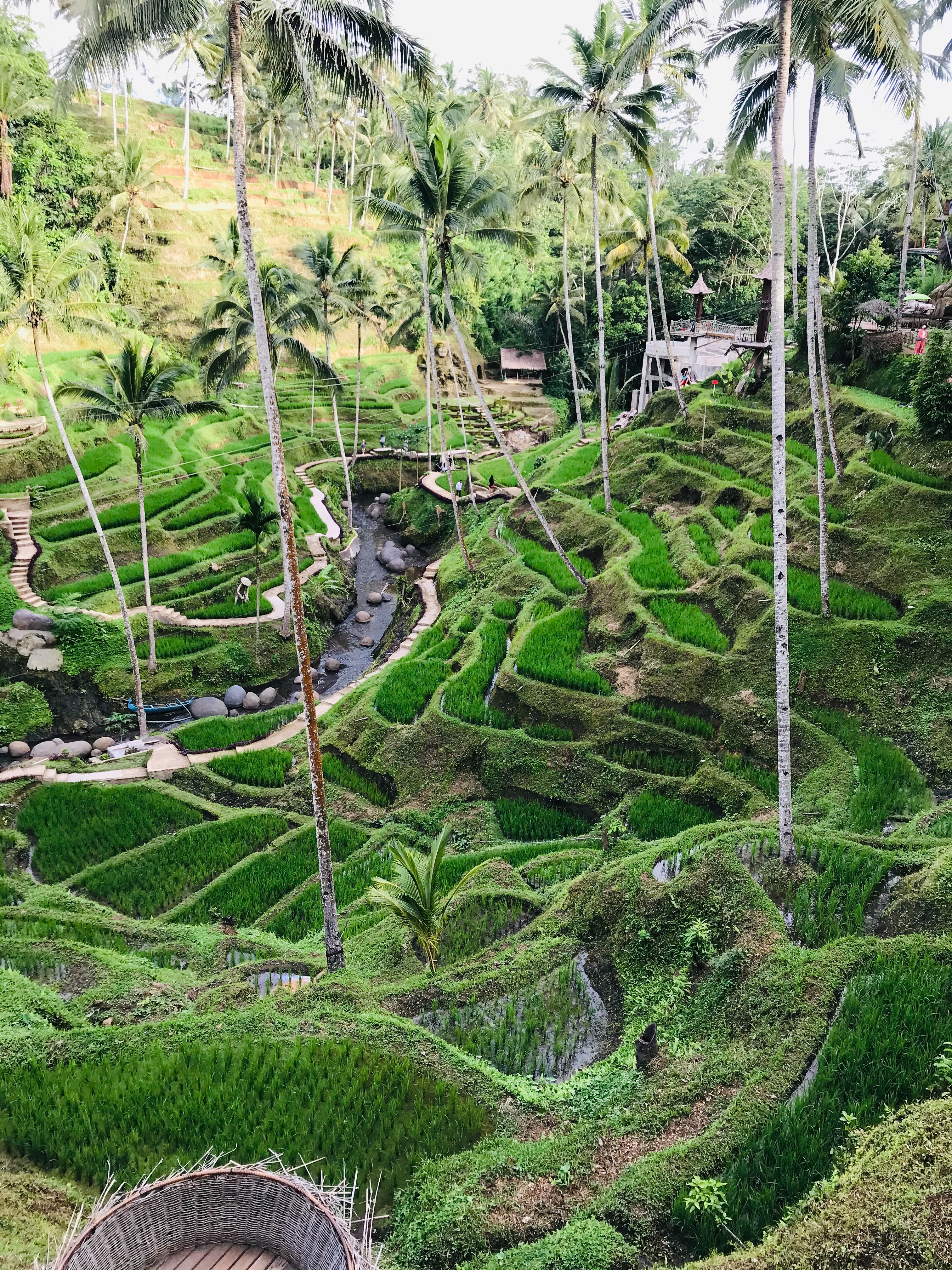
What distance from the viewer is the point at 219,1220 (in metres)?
5.61

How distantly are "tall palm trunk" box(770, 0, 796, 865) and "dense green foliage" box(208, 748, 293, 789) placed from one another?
8483 millimetres

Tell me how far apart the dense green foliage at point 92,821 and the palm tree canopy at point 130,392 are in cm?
777

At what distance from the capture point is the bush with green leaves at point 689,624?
1421 centimetres

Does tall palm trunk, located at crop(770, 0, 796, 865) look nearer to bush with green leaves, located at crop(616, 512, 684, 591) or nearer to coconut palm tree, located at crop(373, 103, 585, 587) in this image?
bush with green leaves, located at crop(616, 512, 684, 591)

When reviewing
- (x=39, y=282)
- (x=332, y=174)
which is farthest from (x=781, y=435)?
(x=332, y=174)

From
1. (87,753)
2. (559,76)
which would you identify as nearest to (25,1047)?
(87,753)

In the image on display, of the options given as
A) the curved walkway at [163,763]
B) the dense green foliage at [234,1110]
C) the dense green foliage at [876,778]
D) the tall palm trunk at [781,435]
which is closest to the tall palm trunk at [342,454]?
the curved walkway at [163,763]

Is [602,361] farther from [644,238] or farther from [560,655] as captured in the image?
[560,655]

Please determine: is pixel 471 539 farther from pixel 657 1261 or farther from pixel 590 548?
pixel 657 1261

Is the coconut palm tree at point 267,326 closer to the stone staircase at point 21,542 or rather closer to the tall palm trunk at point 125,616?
the tall palm trunk at point 125,616

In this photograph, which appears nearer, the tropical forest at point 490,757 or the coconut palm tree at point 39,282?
the tropical forest at point 490,757

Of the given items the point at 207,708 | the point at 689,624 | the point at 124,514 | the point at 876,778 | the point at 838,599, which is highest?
the point at 124,514

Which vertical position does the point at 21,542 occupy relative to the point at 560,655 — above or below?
above

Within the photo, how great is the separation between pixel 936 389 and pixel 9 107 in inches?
1267
